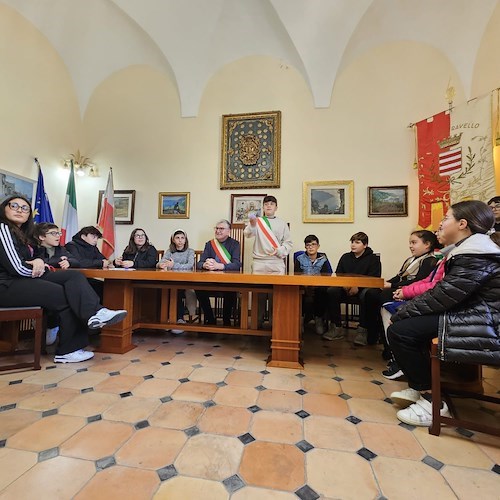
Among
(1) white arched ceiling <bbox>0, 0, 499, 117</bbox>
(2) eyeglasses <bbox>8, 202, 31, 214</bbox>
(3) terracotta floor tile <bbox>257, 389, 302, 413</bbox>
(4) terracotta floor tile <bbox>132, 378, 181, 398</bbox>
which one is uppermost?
(1) white arched ceiling <bbox>0, 0, 499, 117</bbox>

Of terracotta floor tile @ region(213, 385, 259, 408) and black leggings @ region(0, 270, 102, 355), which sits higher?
black leggings @ region(0, 270, 102, 355)

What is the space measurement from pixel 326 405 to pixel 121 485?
3.67 ft

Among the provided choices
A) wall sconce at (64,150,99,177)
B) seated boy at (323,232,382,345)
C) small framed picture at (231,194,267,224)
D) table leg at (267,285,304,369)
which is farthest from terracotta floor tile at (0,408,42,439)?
wall sconce at (64,150,99,177)

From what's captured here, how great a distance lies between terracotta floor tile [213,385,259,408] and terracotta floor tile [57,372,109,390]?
2.79ft

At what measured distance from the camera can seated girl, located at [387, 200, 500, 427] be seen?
1255 mm

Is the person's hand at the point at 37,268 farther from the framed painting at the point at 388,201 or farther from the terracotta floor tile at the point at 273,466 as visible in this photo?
the framed painting at the point at 388,201

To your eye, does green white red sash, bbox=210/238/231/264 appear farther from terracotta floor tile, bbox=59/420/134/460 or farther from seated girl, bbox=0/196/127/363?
terracotta floor tile, bbox=59/420/134/460

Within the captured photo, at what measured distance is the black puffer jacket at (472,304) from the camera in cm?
125

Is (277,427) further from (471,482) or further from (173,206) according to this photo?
(173,206)

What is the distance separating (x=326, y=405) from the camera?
1618 millimetres

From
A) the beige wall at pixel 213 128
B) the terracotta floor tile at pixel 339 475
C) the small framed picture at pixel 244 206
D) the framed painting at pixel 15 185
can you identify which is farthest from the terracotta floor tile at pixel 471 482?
the framed painting at pixel 15 185

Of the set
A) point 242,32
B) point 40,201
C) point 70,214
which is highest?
point 242,32

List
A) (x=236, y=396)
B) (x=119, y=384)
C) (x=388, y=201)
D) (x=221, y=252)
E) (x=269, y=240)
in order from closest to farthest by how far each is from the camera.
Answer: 1. (x=236, y=396)
2. (x=119, y=384)
3. (x=269, y=240)
4. (x=221, y=252)
5. (x=388, y=201)

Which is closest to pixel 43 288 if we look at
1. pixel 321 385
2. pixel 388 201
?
pixel 321 385
